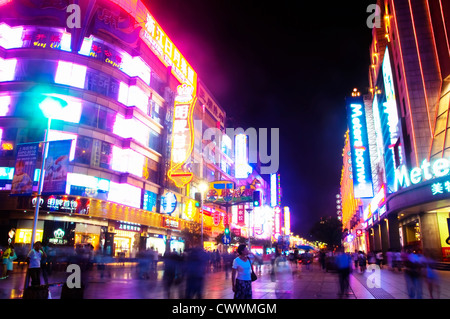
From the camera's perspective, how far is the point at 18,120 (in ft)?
90.9

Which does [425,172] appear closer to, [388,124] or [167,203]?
[388,124]

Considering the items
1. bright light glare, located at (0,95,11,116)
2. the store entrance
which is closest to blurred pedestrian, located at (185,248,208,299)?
bright light glare, located at (0,95,11,116)

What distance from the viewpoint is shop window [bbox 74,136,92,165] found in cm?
2802

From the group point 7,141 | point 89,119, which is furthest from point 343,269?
point 7,141

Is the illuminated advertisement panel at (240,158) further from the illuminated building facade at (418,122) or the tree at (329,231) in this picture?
the tree at (329,231)

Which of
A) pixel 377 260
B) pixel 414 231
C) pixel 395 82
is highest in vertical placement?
pixel 395 82

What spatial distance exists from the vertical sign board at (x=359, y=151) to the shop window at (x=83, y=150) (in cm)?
3024

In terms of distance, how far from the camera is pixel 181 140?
123 feet

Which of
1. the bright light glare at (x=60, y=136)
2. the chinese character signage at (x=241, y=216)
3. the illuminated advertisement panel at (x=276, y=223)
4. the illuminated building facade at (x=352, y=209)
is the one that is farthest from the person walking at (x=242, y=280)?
the illuminated advertisement panel at (x=276, y=223)

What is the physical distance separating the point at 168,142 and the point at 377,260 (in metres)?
26.0

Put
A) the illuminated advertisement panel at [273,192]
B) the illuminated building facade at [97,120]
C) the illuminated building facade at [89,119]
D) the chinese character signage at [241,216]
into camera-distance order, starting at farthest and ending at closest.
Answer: the illuminated advertisement panel at [273,192] < the chinese character signage at [241,216] < the illuminated building facade at [97,120] < the illuminated building facade at [89,119]

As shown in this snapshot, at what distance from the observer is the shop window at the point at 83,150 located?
28.0 metres
